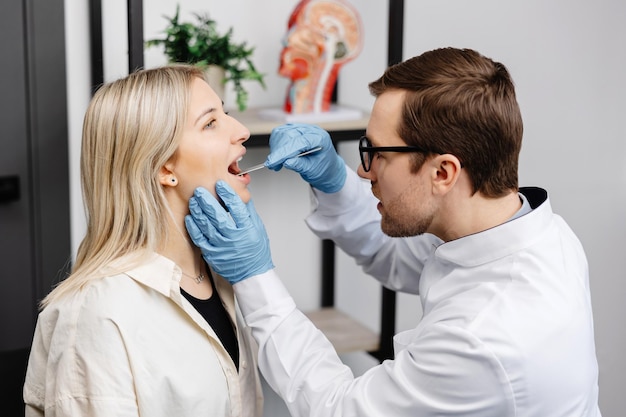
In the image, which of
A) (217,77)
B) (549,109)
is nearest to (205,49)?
(217,77)

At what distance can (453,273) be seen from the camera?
5.02ft

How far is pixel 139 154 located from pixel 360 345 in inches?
42.8

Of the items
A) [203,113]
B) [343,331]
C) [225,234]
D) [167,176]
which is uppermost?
[203,113]

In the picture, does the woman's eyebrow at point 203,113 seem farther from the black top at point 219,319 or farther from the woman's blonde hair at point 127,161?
the black top at point 219,319

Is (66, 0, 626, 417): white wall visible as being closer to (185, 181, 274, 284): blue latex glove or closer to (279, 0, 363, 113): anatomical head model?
(279, 0, 363, 113): anatomical head model

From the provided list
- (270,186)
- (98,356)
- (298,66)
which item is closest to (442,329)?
(98,356)

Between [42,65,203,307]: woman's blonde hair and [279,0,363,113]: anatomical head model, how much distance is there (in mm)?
668

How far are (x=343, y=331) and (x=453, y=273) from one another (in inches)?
37.5

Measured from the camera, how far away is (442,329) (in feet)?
4.52

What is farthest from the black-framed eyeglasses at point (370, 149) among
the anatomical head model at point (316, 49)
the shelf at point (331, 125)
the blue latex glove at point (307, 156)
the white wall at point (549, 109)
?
the white wall at point (549, 109)

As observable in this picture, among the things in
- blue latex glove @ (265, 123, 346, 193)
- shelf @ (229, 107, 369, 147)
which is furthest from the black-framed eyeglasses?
shelf @ (229, 107, 369, 147)

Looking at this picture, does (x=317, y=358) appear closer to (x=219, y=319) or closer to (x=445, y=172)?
(x=219, y=319)

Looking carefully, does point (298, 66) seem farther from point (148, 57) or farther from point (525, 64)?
point (525, 64)

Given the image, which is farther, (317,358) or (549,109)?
(549,109)
